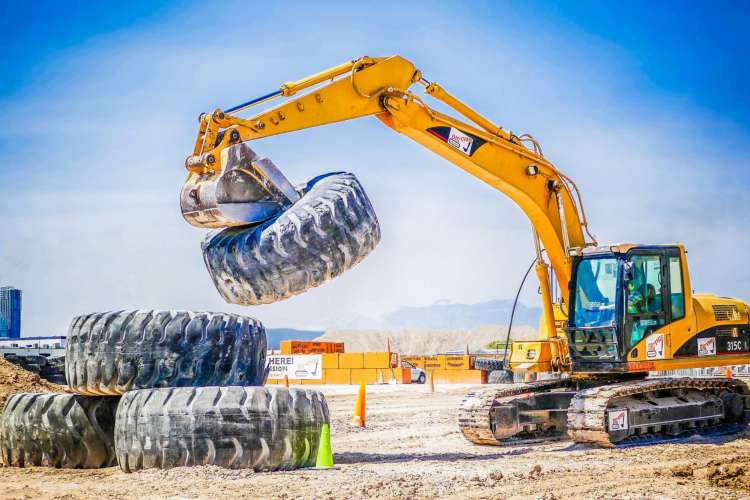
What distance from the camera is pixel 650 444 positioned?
12.2m

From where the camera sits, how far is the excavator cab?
12.5 metres

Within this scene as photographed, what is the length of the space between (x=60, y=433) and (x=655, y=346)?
822 cm

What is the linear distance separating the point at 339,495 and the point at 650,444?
6083 millimetres

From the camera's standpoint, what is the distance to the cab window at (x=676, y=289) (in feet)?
42.5

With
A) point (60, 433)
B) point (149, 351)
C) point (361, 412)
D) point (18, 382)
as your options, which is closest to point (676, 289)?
point (361, 412)

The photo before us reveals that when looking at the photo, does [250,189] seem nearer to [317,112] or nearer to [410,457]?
[317,112]

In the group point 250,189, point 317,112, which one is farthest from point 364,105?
point 250,189

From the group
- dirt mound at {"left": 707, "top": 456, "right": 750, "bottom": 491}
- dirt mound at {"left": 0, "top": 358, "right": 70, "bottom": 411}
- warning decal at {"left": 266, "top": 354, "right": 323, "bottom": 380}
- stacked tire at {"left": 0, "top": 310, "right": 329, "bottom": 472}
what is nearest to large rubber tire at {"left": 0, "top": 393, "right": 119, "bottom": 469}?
stacked tire at {"left": 0, "top": 310, "right": 329, "bottom": 472}

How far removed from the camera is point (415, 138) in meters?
13.1

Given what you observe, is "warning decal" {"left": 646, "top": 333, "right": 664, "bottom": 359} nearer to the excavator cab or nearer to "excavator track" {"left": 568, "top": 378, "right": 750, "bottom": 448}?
the excavator cab

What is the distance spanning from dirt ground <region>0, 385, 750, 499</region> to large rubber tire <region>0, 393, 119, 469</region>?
305mm

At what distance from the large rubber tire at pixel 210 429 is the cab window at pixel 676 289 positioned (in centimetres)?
651

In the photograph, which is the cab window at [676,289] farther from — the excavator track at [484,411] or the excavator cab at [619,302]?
the excavator track at [484,411]

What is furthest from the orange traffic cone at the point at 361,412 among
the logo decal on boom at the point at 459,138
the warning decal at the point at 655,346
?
the warning decal at the point at 655,346
